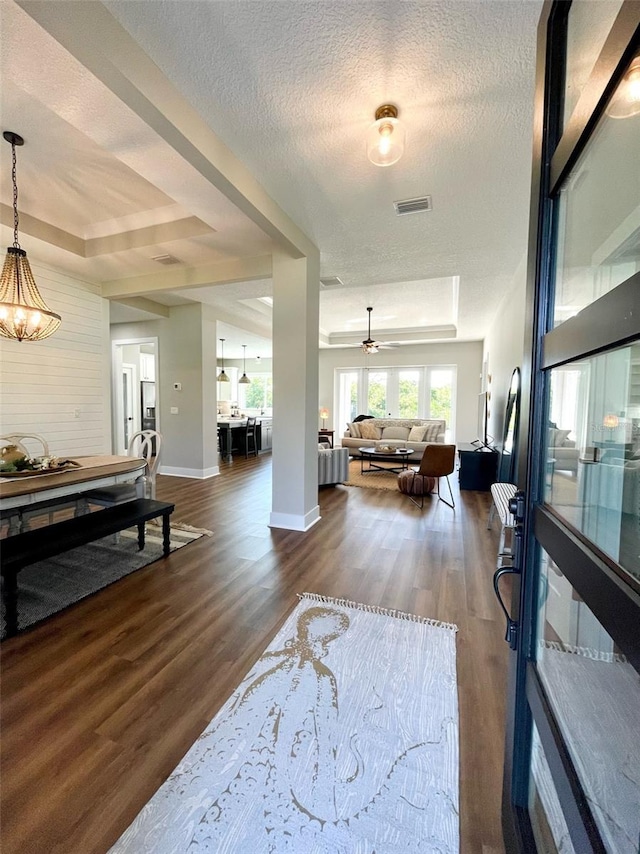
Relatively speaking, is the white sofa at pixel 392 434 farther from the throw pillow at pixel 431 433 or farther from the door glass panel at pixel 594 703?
the door glass panel at pixel 594 703

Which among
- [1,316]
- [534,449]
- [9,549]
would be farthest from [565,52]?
[1,316]

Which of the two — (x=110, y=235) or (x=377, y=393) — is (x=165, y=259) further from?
(x=377, y=393)

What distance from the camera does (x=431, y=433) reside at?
790 cm

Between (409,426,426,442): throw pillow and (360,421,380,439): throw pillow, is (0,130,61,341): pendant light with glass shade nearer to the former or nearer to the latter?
(360,421,380,439): throw pillow

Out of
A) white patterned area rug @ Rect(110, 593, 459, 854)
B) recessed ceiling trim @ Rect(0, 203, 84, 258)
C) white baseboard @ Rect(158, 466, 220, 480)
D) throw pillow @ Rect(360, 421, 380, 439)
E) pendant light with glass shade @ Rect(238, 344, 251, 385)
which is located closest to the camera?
white patterned area rug @ Rect(110, 593, 459, 854)

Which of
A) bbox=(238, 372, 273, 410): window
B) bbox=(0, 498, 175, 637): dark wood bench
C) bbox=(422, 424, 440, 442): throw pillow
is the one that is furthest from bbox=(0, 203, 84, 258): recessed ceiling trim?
bbox=(238, 372, 273, 410): window

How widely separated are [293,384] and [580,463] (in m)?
2.91

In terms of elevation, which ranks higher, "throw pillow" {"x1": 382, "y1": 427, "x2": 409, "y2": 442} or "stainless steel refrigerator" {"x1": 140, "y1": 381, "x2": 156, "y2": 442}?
"stainless steel refrigerator" {"x1": 140, "y1": 381, "x2": 156, "y2": 442}

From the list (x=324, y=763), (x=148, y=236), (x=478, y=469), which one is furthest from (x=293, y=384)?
(x=478, y=469)

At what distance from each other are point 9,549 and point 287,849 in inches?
83.6

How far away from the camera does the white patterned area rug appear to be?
3.54 ft

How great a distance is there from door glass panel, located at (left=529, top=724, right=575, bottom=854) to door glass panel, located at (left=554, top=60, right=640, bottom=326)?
1.07 m

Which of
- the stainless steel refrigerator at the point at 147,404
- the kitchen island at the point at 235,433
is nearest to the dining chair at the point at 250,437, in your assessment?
the kitchen island at the point at 235,433

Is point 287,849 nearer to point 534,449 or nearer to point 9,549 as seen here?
point 534,449
